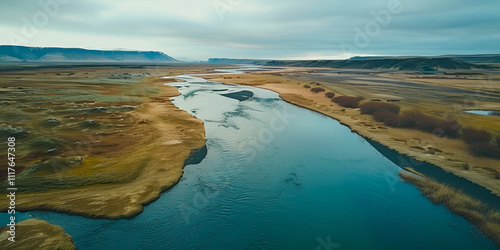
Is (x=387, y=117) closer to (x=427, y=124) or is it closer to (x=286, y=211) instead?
(x=427, y=124)

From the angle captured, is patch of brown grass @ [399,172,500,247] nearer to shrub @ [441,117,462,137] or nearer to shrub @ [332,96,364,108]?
shrub @ [441,117,462,137]

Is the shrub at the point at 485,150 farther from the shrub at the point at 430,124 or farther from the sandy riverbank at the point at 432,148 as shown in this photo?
the shrub at the point at 430,124

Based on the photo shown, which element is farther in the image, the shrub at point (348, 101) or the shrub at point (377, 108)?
the shrub at point (348, 101)

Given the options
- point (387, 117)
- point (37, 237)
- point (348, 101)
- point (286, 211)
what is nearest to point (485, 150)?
point (387, 117)

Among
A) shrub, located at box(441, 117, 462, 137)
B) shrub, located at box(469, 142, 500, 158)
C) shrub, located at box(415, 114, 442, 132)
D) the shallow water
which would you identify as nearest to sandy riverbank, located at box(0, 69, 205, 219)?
the shallow water

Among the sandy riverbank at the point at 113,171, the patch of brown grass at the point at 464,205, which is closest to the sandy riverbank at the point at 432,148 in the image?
the patch of brown grass at the point at 464,205

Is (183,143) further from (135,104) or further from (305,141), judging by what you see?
(135,104)
